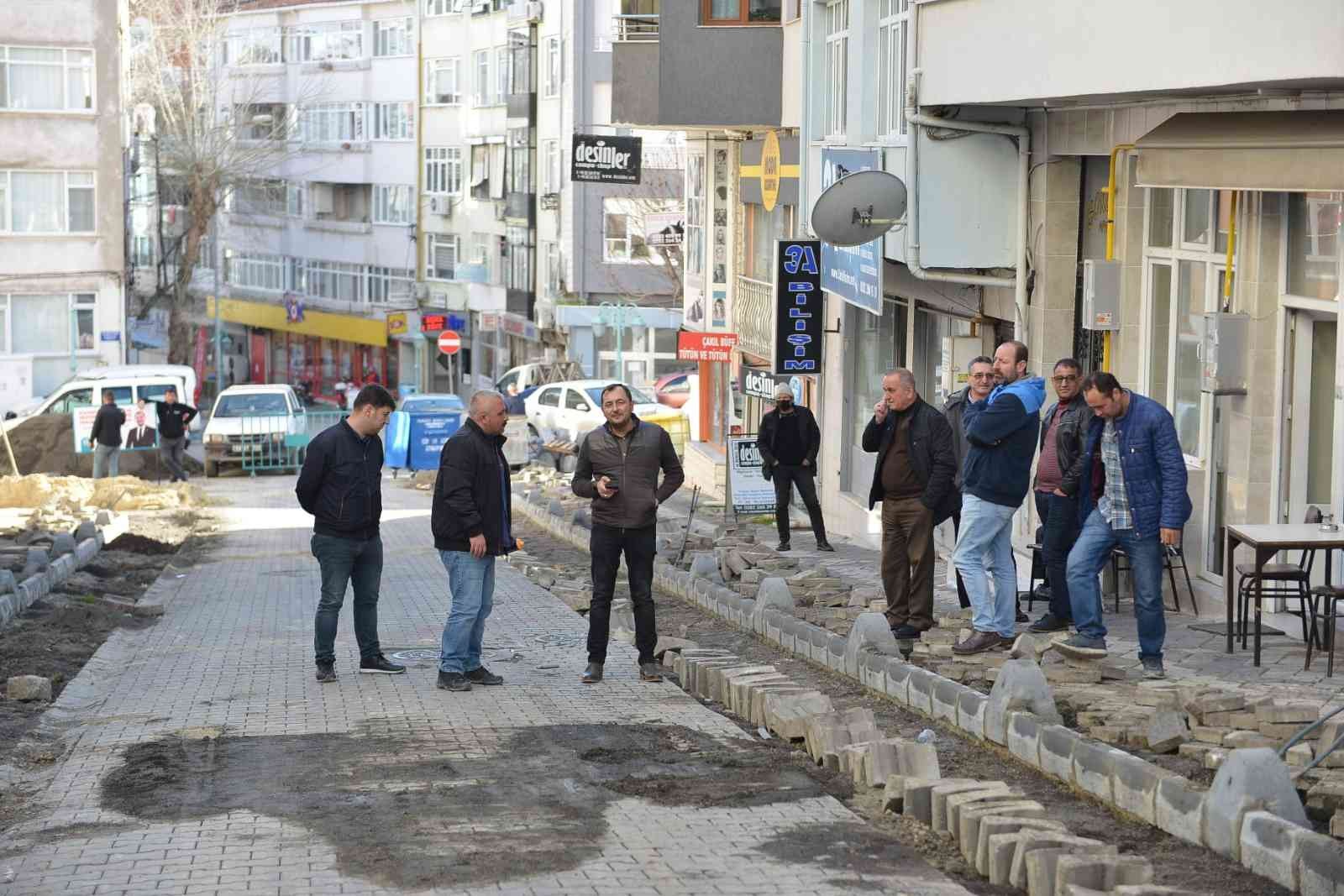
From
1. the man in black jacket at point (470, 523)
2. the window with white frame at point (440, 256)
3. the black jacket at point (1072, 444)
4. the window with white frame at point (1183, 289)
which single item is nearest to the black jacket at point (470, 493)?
the man in black jacket at point (470, 523)

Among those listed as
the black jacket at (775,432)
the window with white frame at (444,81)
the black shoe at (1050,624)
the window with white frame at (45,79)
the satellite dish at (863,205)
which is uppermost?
the window with white frame at (444,81)

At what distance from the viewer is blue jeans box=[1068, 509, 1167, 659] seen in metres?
9.84

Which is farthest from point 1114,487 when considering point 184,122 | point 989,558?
point 184,122

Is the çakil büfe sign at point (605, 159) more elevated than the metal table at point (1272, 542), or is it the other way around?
the çakil büfe sign at point (605, 159)

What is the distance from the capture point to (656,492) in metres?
10.8

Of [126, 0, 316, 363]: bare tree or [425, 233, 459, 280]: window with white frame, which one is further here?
[425, 233, 459, 280]: window with white frame

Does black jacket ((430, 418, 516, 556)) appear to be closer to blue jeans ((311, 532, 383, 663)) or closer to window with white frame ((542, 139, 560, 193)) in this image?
blue jeans ((311, 532, 383, 663))

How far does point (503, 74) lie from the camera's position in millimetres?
57656

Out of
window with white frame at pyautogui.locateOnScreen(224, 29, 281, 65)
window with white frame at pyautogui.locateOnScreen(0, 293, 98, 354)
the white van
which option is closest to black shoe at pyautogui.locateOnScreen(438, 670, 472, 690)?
the white van

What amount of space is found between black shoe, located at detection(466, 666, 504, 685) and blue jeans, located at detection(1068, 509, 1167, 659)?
129 inches

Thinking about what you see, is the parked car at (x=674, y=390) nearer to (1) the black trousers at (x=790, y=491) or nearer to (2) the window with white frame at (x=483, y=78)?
(2) the window with white frame at (x=483, y=78)

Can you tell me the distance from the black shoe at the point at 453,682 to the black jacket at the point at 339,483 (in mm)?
965

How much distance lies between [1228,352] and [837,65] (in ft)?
37.2

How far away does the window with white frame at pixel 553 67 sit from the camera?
52625mm
